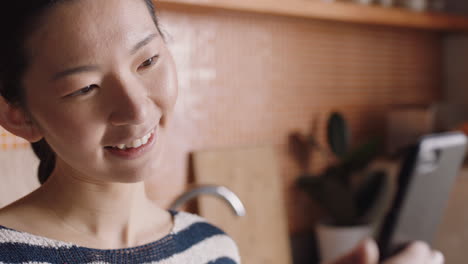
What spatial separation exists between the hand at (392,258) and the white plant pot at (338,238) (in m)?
0.84

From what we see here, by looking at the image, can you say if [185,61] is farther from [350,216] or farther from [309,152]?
[350,216]

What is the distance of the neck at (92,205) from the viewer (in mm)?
526

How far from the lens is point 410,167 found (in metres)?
1.24

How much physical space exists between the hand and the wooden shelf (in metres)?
0.70

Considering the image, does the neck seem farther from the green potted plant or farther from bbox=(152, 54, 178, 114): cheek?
the green potted plant

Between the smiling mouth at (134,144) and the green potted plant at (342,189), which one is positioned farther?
the green potted plant at (342,189)

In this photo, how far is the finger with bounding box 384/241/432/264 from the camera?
730mm

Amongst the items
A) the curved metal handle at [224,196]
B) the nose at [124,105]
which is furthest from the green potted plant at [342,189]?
the nose at [124,105]

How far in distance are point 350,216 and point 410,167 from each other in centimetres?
43

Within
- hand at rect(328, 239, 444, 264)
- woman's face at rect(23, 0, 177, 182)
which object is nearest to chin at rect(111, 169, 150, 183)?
woman's face at rect(23, 0, 177, 182)

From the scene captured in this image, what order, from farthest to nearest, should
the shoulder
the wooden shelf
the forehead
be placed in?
1. the wooden shelf
2. the shoulder
3. the forehead

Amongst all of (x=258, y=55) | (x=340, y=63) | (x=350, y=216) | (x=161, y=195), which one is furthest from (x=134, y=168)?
(x=340, y=63)

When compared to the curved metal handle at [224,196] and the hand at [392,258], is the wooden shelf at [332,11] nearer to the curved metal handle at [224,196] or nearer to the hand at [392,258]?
the curved metal handle at [224,196]

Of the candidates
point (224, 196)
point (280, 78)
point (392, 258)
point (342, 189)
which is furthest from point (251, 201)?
point (392, 258)
